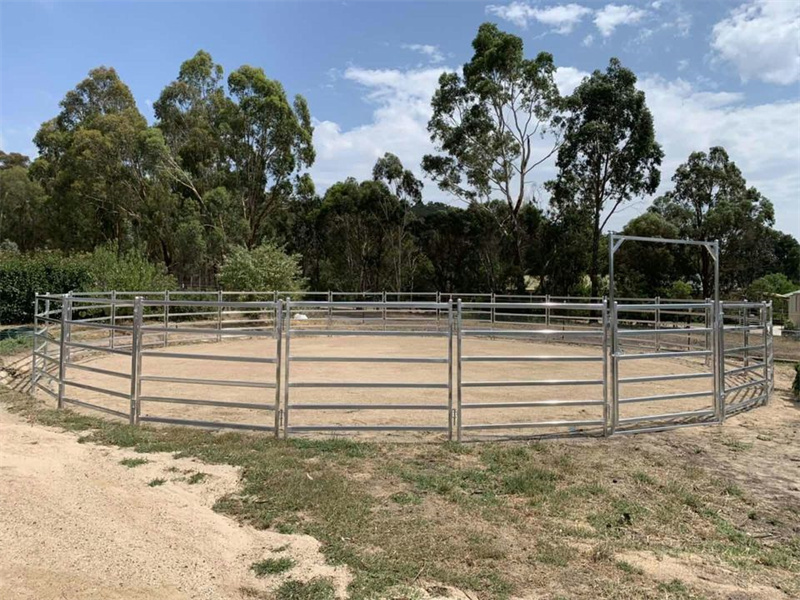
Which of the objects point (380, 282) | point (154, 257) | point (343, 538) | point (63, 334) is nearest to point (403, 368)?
point (63, 334)

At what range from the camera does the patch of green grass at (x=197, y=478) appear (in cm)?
457

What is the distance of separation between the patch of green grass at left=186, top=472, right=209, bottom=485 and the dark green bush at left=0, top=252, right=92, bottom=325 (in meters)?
17.4

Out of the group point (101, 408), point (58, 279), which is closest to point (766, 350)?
point (101, 408)

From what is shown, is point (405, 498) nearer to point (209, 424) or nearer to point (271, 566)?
point (271, 566)

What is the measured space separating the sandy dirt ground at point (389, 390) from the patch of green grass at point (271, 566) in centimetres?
258

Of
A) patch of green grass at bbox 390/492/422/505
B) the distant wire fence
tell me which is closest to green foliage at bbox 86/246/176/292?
the distant wire fence

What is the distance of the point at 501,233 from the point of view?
111 ft

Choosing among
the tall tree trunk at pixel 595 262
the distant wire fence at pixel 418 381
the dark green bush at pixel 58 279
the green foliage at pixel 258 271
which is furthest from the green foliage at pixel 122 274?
the tall tree trunk at pixel 595 262

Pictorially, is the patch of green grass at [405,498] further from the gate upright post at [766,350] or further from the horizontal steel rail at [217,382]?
the gate upright post at [766,350]

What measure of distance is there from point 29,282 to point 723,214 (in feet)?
109

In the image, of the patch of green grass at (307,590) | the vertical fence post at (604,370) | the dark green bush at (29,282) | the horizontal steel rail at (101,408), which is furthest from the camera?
the dark green bush at (29,282)

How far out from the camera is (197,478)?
15.2 feet

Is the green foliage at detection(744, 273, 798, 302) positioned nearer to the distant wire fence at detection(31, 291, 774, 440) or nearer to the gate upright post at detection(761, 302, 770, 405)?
the distant wire fence at detection(31, 291, 774, 440)

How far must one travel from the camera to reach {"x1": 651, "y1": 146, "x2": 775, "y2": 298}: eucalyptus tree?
31125mm
